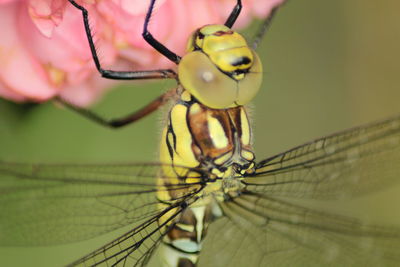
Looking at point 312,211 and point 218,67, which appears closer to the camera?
point 218,67

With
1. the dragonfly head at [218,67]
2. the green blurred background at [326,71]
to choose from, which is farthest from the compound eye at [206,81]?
the green blurred background at [326,71]

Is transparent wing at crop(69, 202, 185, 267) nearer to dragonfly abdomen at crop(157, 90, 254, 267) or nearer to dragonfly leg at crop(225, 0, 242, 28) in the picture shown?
dragonfly abdomen at crop(157, 90, 254, 267)

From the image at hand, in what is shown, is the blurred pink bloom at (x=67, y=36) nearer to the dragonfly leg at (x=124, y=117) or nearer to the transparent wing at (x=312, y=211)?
the dragonfly leg at (x=124, y=117)

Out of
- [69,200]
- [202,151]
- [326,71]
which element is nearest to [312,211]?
[202,151]

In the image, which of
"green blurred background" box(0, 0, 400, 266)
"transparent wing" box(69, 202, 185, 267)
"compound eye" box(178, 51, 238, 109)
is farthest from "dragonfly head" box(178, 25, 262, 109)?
"green blurred background" box(0, 0, 400, 266)

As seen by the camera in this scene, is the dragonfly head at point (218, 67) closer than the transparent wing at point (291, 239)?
Yes

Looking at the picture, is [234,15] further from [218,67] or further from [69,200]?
[69,200]
